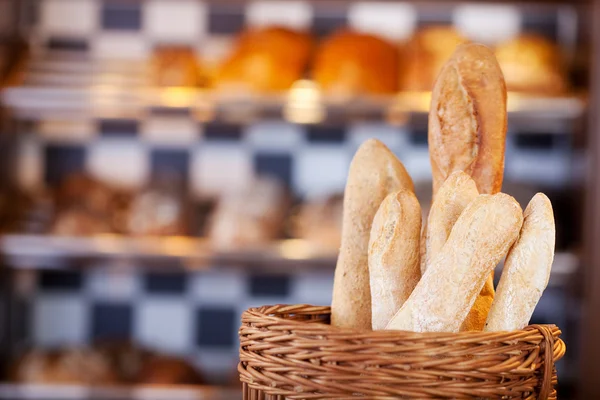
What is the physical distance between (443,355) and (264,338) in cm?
15

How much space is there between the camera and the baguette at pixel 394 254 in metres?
0.69

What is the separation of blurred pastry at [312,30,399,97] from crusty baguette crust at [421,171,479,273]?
60.0 inches

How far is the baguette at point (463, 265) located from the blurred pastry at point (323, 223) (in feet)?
5.06

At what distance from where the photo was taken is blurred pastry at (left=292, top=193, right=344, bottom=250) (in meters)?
2.22

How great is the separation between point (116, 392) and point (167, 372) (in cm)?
15

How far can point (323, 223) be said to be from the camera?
223cm

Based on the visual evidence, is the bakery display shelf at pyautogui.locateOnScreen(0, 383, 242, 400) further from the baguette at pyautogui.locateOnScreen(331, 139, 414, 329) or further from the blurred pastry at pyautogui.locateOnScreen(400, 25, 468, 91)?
the baguette at pyautogui.locateOnScreen(331, 139, 414, 329)

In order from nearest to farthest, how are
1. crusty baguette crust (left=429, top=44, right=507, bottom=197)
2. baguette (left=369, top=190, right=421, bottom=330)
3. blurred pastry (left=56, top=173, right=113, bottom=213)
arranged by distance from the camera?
1. baguette (left=369, top=190, right=421, bottom=330)
2. crusty baguette crust (left=429, top=44, right=507, bottom=197)
3. blurred pastry (left=56, top=173, right=113, bottom=213)

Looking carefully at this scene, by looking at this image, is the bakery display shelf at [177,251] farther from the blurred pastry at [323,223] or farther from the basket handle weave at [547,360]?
the basket handle weave at [547,360]

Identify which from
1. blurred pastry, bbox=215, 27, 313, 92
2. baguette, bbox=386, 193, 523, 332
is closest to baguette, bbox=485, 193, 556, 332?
baguette, bbox=386, 193, 523, 332

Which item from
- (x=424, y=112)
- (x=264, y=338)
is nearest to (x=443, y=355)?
(x=264, y=338)

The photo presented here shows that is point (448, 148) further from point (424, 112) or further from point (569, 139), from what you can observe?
point (569, 139)

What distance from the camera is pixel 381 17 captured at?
260cm

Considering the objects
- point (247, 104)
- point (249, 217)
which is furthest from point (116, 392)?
point (247, 104)
